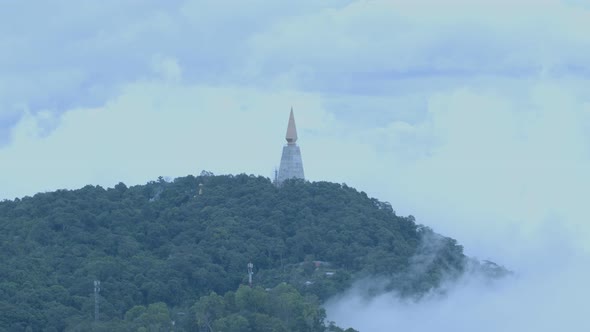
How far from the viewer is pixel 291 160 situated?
65750 millimetres

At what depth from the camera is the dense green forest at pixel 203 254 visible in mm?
49031

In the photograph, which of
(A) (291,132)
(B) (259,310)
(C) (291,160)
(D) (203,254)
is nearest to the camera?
(B) (259,310)

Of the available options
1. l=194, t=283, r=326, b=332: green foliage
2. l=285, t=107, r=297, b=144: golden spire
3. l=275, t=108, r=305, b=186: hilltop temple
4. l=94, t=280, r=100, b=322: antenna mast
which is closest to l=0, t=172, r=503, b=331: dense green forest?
l=194, t=283, r=326, b=332: green foliage

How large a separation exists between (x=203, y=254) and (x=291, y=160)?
32.5ft

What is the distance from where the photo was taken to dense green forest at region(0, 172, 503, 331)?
1930 inches

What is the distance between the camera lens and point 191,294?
5425cm

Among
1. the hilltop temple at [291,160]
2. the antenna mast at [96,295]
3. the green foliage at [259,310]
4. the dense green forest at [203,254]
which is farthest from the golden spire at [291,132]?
the green foliage at [259,310]

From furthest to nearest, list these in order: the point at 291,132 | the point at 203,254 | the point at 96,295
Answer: the point at 291,132 < the point at 203,254 < the point at 96,295

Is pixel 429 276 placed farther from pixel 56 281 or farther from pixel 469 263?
pixel 56 281

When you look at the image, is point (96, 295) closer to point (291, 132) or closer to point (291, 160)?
point (291, 132)

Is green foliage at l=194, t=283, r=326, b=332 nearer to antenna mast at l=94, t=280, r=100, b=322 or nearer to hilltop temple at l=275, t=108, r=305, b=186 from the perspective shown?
antenna mast at l=94, t=280, r=100, b=322

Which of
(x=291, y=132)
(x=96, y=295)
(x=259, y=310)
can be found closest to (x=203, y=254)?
(x=96, y=295)

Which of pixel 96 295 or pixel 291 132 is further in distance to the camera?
pixel 291 132

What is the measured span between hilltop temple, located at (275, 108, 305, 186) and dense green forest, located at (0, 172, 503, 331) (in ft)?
2.82
